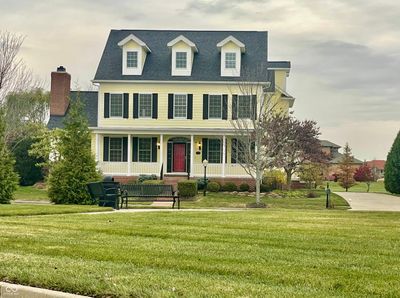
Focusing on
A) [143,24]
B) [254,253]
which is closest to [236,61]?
[143,24]

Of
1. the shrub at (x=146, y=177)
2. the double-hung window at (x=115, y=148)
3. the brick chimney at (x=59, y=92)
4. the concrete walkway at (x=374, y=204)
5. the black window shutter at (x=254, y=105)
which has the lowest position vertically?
the concrete walkway at (x=374, y=204)

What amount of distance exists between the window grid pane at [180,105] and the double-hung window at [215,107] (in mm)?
1566

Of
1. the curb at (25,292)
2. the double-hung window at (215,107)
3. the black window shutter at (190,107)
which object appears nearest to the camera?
the curb at (25,292)

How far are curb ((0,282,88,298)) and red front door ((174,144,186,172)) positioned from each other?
30381mm

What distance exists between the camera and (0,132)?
74.1 feet

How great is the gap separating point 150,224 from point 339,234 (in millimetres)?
4051

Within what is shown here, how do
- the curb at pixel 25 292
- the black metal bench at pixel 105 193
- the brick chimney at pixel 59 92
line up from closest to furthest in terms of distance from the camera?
the curb at pixel 25 292, the black metal bench at pixel 105 193, the brick chimney at pixel 59 92

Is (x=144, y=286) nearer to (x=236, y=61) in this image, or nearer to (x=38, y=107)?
(x=236, y=61)

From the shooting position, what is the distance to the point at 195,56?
124 ft

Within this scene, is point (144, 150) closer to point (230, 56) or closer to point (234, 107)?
point (234, 107)

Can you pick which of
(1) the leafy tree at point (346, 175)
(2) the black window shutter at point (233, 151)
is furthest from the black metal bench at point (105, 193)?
(1) the leafy tree at point (346, 175)

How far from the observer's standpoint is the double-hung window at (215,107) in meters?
36.3

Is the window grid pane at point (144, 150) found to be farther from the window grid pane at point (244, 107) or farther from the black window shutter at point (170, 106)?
the window grid pane at point (244, 107)

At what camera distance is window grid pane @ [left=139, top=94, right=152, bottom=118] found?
36.6 metres
